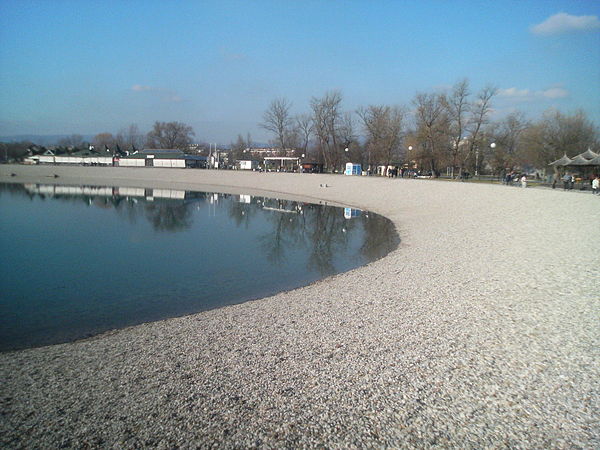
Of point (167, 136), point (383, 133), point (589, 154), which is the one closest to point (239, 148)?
point (167, 136)

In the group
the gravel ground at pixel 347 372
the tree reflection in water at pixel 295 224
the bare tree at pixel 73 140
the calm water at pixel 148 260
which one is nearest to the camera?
the gravel ground at pixel 347 372

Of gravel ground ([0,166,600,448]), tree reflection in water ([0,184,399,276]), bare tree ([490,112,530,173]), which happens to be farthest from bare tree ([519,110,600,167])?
gravel ground ([0,166,600,448])

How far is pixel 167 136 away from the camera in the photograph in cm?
11494

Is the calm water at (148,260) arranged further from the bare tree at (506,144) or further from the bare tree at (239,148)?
the bare tree at (239,148)

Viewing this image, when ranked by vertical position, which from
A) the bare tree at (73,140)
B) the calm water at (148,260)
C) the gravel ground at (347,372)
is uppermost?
the bare tree at (73,140)

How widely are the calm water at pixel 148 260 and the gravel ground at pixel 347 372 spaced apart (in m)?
1.56

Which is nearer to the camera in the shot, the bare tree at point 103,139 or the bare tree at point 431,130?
the bare tree at point 431,130

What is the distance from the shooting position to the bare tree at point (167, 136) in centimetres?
11475

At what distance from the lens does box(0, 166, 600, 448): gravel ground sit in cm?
394

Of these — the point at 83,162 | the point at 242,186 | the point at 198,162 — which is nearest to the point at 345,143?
the point at 242,186

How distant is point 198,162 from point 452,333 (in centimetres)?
9023

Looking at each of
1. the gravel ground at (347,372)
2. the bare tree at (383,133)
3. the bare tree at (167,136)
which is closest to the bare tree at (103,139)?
the bare tree at (167,136)

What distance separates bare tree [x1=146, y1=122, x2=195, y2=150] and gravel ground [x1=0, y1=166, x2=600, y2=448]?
374ft

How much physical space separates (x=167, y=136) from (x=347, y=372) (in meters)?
120
